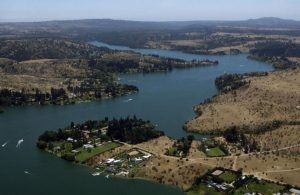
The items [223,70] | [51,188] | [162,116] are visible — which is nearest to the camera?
[51,188]

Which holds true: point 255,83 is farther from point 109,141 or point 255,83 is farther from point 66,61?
point 66,61

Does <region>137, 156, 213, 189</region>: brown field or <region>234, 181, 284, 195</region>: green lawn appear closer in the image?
<region>234, 181, 284, 195</region>: green lawn

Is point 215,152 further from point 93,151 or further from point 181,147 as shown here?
point 93,151

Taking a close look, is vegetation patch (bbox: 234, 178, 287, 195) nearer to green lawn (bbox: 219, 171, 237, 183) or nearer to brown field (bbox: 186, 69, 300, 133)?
green lawn (bbox: 219, 171, 237, 183)

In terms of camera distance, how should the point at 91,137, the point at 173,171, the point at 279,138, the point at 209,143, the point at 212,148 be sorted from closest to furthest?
the point at 173,171, the point at 212,148, the point at 209,143, the point at 279,138, the point at 91,137

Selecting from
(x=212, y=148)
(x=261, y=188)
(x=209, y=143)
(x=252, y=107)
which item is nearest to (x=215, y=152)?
(x=212, y=148)

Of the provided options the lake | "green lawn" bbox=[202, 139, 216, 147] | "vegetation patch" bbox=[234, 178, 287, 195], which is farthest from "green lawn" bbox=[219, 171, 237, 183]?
"green lawn" bbox=[202, 139, 216, 147]

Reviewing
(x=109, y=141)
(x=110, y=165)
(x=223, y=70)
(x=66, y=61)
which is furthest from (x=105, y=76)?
(x=110, y=165)
